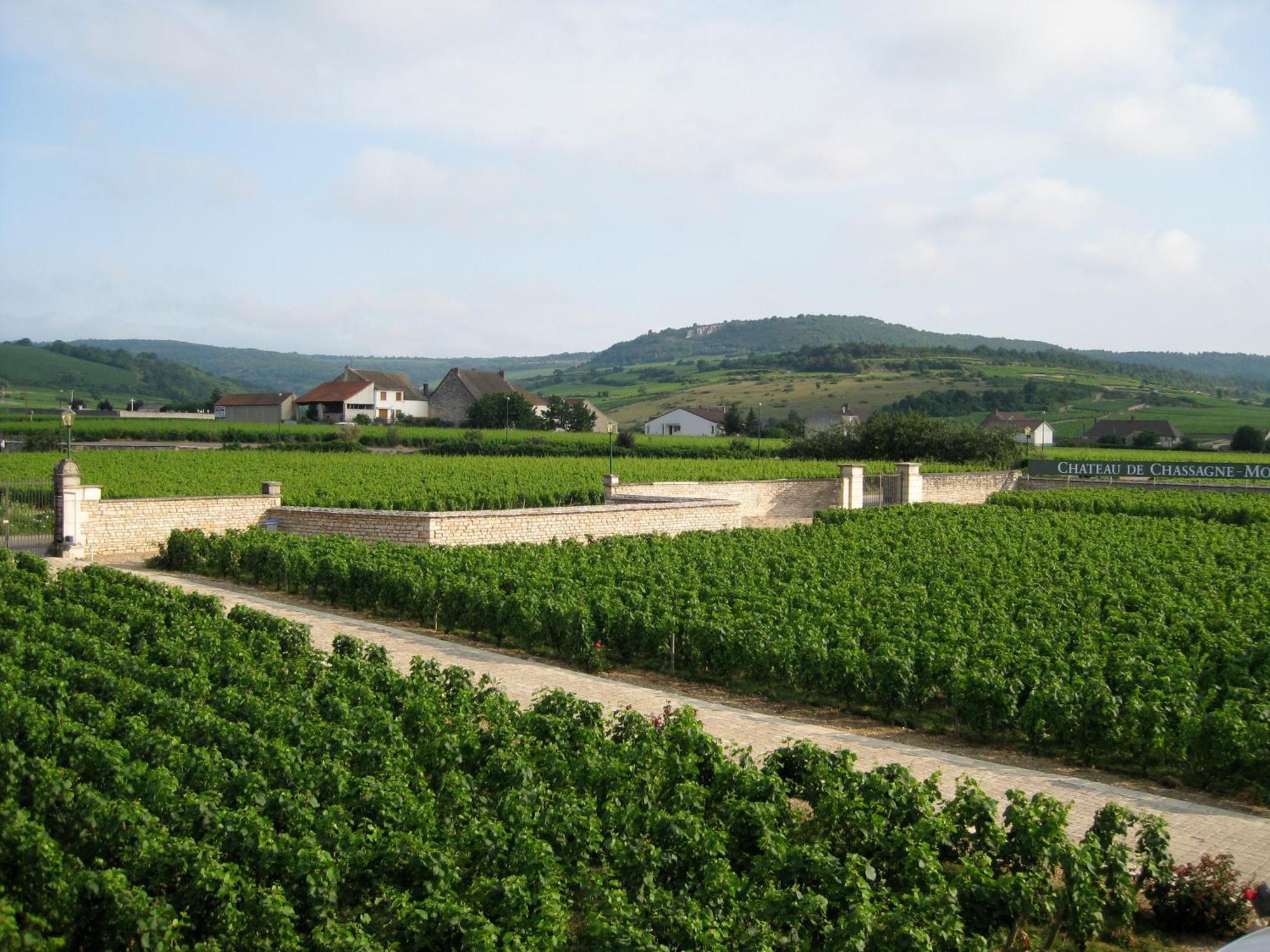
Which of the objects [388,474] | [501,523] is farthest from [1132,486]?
[501,523]

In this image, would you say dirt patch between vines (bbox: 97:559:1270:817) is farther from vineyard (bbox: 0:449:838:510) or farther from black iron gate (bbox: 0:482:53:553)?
vineyard (bbox: 0:449:838:510)

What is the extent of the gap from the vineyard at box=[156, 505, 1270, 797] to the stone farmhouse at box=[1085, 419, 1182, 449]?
61.9 meters

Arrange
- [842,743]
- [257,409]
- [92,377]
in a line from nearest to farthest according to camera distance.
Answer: [842,743], [257,409], [92,377]

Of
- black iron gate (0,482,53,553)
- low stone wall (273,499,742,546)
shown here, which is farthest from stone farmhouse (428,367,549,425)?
low stone wall (273,499,742,546)

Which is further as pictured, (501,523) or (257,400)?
(257,400)

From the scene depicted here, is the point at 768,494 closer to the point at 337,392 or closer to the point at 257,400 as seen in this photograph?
the point at 337,392

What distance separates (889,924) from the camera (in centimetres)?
611

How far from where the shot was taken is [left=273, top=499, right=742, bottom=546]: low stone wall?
22.9 metres

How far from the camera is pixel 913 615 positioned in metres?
14.5

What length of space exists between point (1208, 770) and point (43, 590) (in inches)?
587

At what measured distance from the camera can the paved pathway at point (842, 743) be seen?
344 inches

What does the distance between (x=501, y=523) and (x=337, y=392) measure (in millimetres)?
81462

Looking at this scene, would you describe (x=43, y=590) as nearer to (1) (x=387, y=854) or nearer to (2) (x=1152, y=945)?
(1) (x=387, y=854)

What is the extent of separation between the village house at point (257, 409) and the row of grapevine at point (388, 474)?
147ft
